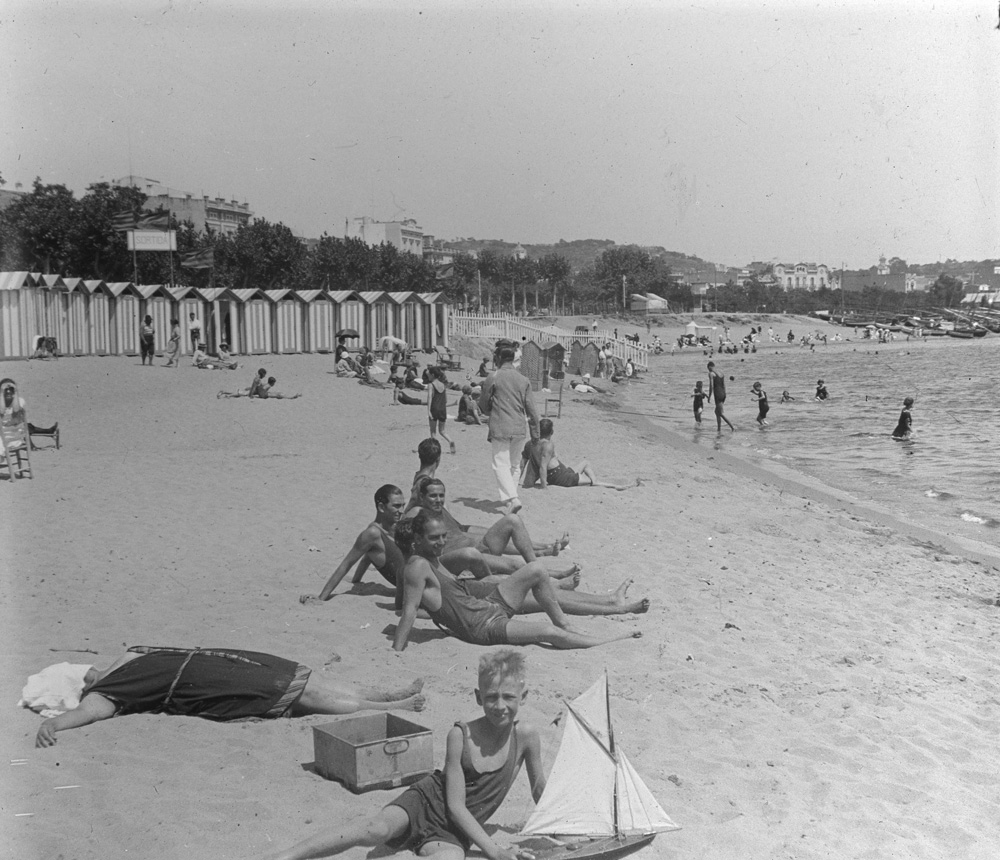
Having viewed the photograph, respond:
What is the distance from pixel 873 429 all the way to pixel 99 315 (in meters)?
19.9

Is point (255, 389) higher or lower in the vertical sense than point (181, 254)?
lower

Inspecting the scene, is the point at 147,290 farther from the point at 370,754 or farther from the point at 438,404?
the point at 370,754

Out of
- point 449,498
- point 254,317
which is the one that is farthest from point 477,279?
point 449,498

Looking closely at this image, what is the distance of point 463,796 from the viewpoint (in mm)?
3820

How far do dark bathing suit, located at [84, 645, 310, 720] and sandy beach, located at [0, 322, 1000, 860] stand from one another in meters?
0.08

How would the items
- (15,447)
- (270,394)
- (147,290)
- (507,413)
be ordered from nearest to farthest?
(507,413)
(15,447)
(270,394)
(147,290)

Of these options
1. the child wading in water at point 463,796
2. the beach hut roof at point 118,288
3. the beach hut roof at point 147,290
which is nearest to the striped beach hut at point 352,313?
the beach hut roof at point 147,290

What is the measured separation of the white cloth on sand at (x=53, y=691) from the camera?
15.9 ft

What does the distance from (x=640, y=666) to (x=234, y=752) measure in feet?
7.98

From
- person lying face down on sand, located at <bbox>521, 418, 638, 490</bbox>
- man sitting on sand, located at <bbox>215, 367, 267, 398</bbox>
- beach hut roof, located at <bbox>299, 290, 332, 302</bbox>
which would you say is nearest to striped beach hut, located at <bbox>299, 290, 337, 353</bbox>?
beach hut roof, located at <bbox>299, 290, 332, 302</bbox>

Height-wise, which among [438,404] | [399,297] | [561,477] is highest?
[399,297]

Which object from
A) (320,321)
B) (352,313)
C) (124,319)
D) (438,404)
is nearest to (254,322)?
(320,321)

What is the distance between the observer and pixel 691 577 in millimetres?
8125

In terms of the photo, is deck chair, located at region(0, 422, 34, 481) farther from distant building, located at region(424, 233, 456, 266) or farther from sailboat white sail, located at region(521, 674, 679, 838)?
distant building, located at region(424, 233, 456, 266)
